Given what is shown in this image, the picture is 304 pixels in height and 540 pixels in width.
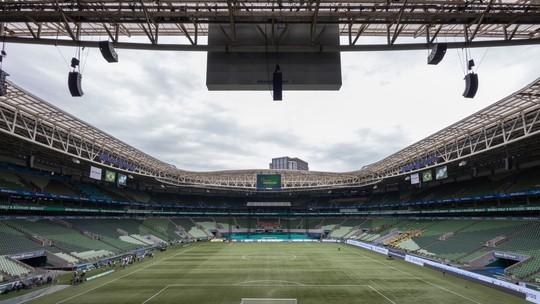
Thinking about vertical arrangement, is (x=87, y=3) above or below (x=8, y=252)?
above

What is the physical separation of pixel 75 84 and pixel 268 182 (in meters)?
61.1

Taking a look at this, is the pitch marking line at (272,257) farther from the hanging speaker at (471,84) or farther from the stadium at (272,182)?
the hanging speaker at (471,84)

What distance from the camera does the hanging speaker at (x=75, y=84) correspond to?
1078 centimetres

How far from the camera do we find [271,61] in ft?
34.0

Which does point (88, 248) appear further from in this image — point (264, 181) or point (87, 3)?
point (87, 3)

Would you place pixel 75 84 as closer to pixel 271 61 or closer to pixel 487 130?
pixel 271 61

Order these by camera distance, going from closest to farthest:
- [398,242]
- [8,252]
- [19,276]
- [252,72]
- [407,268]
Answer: [252,72]
[19,276]
[8,252]
[407,268]
[398,242]

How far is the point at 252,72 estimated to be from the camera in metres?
10.3

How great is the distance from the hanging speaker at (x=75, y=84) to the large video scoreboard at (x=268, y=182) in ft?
199

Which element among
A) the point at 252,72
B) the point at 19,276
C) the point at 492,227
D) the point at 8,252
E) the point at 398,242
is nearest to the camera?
the point at 252,72

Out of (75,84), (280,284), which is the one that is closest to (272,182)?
→ (280,284)

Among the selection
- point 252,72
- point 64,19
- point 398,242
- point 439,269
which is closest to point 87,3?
point 64,19

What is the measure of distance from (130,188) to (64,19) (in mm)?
66459

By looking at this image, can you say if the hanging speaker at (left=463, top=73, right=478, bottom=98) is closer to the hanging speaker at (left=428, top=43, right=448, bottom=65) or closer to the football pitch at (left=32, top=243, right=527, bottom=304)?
the hanging speaker at (left=428, top=43, right=448, bottom=65)
